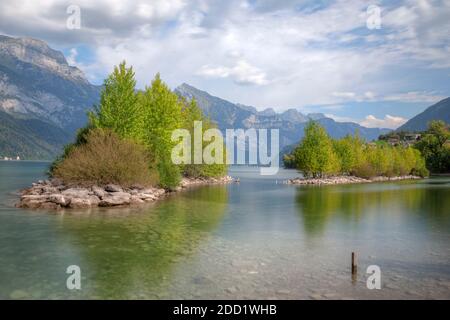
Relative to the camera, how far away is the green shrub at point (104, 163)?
144ft

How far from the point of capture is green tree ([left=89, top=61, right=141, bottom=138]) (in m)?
51.7

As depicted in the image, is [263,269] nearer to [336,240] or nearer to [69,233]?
[336,240]

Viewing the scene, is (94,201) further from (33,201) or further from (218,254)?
(218,254)

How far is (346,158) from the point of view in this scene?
111 metres

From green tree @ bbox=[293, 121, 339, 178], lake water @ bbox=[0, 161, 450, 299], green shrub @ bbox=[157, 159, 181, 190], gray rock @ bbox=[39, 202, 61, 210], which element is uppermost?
green tree @ bbox=[293, 121, 339, 178]

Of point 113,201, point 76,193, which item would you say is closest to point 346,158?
point 113,201

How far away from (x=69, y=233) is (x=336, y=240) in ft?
60.2

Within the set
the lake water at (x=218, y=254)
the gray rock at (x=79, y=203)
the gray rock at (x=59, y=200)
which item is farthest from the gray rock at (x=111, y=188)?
the lake water at (x=218, y=254)

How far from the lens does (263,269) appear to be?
734 inches

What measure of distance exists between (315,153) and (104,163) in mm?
65021

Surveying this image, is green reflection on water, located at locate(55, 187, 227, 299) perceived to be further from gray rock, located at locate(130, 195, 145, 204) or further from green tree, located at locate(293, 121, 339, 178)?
green tree, located at locate(293, 121, 339, 178)

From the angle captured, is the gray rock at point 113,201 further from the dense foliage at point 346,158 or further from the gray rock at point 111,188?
the dense foliage at point 346,158

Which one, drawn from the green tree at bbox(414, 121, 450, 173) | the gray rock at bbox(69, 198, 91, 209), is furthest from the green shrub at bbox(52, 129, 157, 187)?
the green tree at bbox(414, 121, 450, 173)
